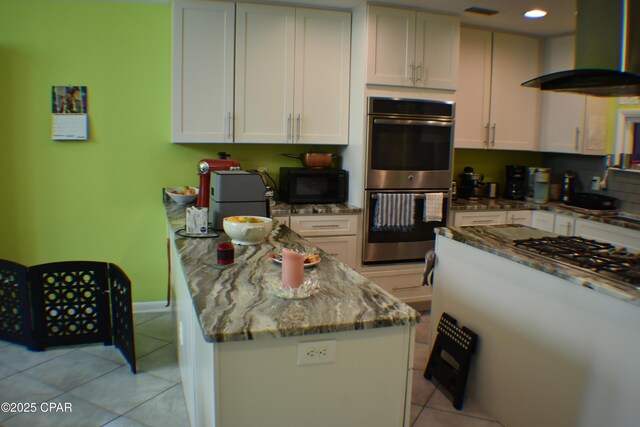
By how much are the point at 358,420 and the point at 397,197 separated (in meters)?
2.44

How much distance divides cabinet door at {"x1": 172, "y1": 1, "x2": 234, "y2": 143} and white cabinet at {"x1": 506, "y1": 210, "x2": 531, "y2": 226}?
245 cm

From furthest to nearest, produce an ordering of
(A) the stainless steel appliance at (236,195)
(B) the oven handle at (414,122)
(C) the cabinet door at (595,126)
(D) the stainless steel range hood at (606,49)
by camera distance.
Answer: (C) the cabinet door at (595,126)
(B) the oven handle at (414,122)
(A) the stainless steel appliance at (236,195)
(D) the stainless steel range hood at (606,49)

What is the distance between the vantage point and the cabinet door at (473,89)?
4.23 meters

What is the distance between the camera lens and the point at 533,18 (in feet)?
12.9

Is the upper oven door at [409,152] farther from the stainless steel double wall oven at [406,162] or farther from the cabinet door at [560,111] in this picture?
the cabinet door at [560,111]

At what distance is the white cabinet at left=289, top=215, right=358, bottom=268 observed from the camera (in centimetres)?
367

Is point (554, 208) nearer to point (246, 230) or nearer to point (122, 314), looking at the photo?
point (246, 230)

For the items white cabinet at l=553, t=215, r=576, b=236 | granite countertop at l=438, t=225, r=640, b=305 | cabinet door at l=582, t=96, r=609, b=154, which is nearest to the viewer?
granite countertop at l=438, t=225, r=640, b=305

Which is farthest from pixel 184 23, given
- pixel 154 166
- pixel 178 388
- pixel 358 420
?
pixel 358 420

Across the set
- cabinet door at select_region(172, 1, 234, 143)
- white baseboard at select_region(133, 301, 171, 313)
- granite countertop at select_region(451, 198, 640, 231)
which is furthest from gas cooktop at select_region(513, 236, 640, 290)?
white baseboard at select_region(133, 301, 171, 313)

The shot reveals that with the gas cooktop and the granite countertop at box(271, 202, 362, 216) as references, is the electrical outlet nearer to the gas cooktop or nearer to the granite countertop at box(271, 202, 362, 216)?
the gas cooktop

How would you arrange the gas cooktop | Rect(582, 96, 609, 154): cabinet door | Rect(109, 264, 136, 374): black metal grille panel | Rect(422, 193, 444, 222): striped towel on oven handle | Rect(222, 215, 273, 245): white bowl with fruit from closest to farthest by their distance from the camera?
the gas cooktop < Rect(222, 215, 273, 245): white bowl with fruit < Rect(109, 264, 136, 374): black metal grille panel < Rect(422, 193, 444, 222): striped towel on oven handle < Rect(582, 96, 609, 154): cabinet door

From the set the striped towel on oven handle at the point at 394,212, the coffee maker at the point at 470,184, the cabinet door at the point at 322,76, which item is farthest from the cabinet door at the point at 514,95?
the cabinet door at the point at 322,76

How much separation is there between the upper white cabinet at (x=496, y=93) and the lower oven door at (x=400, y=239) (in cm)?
75
